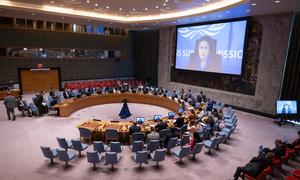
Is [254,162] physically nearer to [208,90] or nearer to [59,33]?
[208,90]

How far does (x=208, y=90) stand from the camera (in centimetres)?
1677

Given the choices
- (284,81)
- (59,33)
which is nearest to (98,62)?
(59,33)

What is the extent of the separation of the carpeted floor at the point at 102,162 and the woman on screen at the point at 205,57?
18.0 ft

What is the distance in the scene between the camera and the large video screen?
46.5ft

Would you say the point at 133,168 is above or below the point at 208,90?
below

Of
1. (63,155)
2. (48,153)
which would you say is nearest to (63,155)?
(63,155)

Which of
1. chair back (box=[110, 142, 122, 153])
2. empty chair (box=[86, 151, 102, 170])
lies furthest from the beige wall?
empty chair (box=[86, 151, 102, 170])

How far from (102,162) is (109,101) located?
9.09 meters

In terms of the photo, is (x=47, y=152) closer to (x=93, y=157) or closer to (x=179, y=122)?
(x=93, y=157)

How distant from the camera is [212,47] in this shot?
15.8 m

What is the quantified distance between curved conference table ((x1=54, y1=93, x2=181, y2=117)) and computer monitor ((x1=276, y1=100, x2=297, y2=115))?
5.56 meters

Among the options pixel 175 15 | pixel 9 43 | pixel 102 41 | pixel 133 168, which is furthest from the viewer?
pixel 102 41

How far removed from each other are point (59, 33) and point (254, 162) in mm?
18403

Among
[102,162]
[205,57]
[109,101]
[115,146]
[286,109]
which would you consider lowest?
[102,162]
